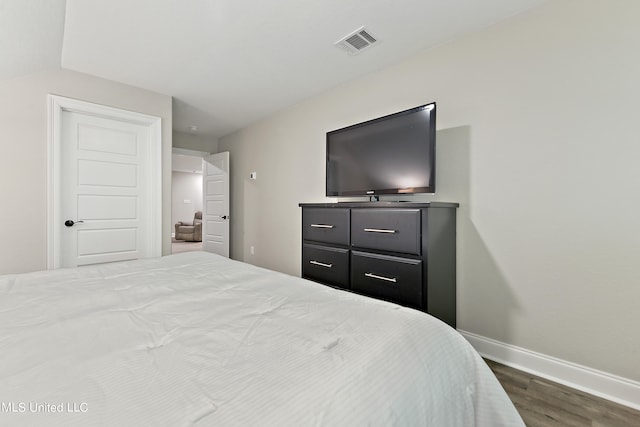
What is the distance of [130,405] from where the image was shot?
0.50 meters

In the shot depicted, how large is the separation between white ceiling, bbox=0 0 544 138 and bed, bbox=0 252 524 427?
1884 millimetres

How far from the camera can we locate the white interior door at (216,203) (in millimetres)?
4865

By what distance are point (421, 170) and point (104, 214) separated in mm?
3361

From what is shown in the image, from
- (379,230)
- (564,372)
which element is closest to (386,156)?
(379,230)

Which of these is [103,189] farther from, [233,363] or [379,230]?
[233,363]

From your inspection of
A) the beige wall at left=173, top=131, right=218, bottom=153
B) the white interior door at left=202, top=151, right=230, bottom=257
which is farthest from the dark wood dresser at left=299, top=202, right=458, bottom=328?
the beige wall at left=173, top=131, right=218, bottom=153

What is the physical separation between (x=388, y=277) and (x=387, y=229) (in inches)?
13.9

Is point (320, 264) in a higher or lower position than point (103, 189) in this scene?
lower

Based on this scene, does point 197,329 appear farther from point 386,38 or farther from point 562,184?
point 386,38

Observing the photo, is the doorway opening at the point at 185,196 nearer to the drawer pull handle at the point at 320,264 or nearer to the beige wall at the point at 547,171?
the drawer pull handle at the point at 320,264

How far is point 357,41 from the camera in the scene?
7.41 ft

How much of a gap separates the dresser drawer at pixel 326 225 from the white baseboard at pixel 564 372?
1.29 m

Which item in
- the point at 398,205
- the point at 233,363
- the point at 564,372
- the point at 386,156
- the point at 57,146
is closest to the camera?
the point at 233,363

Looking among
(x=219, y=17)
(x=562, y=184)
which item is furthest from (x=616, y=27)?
(x=219, y=17)
